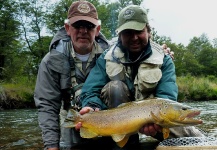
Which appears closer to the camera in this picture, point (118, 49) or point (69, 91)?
point (118, 49)

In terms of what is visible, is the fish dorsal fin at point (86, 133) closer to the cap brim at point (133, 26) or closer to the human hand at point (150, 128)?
the human hand at point (150, 128)

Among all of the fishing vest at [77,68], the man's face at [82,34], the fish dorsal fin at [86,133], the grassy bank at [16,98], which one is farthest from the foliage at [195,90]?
the fish dorsal fin at [86,133]

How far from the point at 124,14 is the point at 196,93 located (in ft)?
64.8

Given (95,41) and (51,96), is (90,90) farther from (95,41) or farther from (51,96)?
(95,41)

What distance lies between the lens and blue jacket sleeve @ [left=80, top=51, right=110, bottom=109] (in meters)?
2.97

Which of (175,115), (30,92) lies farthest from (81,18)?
(30,92)

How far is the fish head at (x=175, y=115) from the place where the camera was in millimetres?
2213

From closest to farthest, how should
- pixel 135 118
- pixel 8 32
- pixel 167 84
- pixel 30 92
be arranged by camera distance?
pixel 135 118 < pixel 167 84 < pixel 30 92 < pixel 8 32

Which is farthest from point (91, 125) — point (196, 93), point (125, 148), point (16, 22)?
point (16, 22)

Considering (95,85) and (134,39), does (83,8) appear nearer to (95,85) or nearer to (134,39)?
(134,39)

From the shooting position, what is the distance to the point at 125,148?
112 inches

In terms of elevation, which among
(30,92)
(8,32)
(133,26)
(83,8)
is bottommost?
(30,92)

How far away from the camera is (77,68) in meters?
3.38

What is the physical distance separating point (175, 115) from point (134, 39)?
958 millimetres
